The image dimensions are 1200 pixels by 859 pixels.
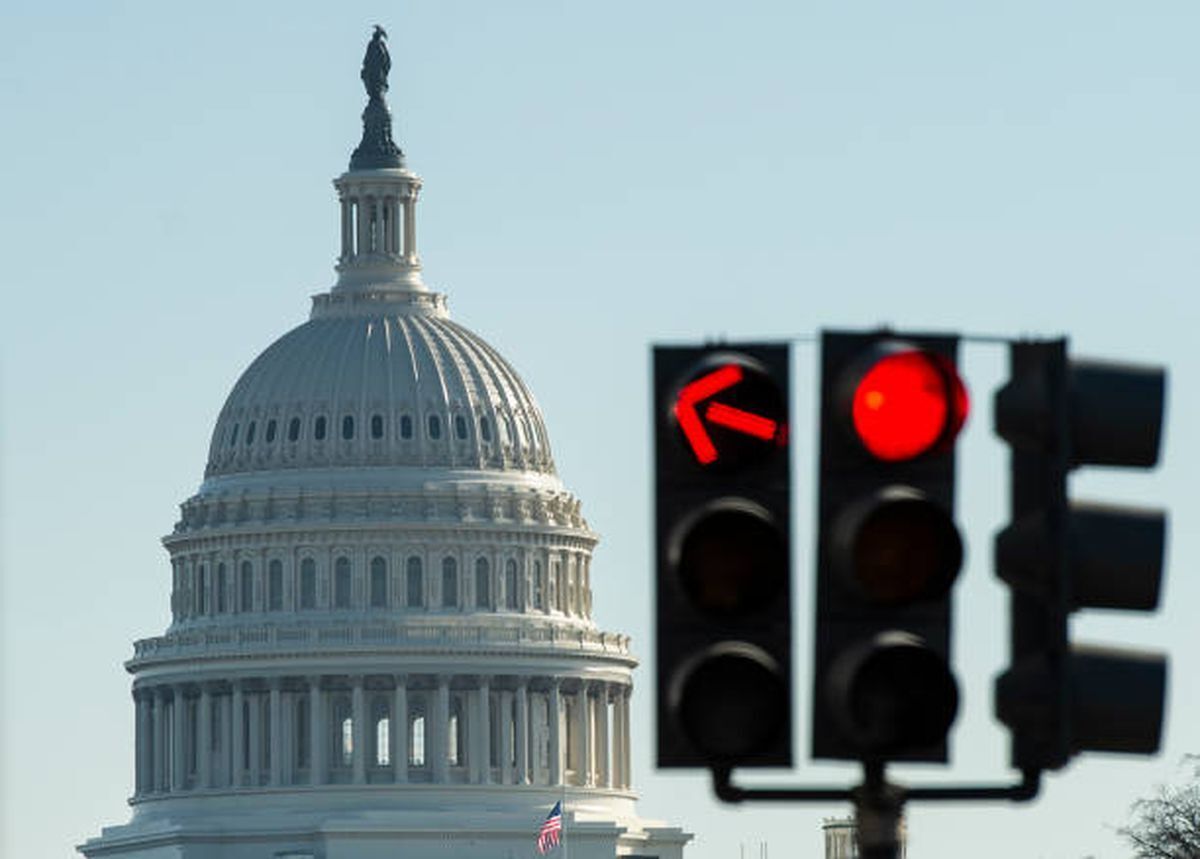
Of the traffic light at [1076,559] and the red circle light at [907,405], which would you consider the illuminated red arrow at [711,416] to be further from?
the traffic light at [1076,559]

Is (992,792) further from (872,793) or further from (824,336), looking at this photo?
(824,336)

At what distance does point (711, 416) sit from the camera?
62.7 ft

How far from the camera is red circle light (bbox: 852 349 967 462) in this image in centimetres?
1881

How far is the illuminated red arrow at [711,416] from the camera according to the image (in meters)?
19.1

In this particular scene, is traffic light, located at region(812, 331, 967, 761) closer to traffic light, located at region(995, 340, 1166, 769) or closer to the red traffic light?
the red traffic light

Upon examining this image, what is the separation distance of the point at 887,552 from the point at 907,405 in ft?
1.72

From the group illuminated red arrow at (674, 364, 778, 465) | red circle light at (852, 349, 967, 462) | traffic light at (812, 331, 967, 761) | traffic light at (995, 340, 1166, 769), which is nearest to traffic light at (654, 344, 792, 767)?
illuminated red arrow at (674, 364, 778, 465)

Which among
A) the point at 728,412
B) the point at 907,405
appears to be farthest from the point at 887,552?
the point at 728,412

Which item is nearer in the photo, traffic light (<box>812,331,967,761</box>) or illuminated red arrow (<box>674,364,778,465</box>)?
traffic light (<box>812,331,967,761</box>)

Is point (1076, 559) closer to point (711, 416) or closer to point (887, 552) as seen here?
point (887, 552)

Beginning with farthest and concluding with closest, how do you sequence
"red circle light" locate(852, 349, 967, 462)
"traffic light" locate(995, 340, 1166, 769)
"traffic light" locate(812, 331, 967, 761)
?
"red circle light" locate(852, 349, 967, 462)
"traffic light" locate(995, 340, 1166, 769)
"traffic light" locate(812, 331, 967, 761)

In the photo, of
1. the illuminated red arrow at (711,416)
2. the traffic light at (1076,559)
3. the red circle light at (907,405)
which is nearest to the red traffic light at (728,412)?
the illuminated red arrow at (711,416)

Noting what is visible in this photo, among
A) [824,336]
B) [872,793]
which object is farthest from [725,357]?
[872,793]

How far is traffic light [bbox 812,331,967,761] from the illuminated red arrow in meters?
0.25
